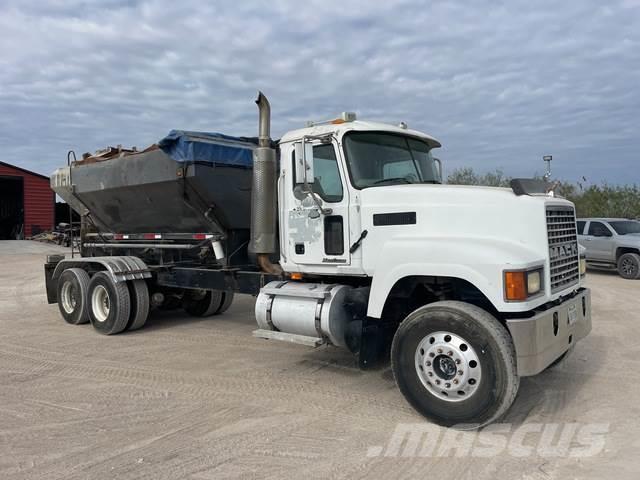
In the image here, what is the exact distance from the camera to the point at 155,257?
893cm

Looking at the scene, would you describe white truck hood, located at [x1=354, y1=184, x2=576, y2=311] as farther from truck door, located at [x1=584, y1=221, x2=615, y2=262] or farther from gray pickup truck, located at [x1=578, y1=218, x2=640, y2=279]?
truck door, located at [x1=584, y1=221, x2=615, y2=262]

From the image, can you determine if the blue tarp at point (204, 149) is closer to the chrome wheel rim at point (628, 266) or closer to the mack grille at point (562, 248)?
the mack grille at point (562, 248)

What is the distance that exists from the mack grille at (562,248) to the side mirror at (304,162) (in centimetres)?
228

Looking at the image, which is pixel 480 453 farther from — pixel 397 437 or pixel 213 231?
pixel 213 231

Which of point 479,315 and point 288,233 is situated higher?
point 288,233

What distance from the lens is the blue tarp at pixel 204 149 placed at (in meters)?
7.04

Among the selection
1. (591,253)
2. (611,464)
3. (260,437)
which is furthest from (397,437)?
(591,253)

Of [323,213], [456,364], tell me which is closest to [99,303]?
[323,213]

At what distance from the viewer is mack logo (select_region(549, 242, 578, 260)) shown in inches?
188

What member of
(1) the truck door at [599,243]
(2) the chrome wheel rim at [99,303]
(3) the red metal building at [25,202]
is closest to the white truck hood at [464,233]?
(2) the chrome wheel rim at [99,303]

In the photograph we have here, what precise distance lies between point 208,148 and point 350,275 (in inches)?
113

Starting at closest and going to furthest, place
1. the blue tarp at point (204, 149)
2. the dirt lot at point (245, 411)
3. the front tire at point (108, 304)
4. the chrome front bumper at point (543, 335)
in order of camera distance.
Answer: the dirt lot at point (245, 411)
the chrome front bumper at point (543, 335)
the blue tarp at point (204, 149)
the front tire at point (108, 304)

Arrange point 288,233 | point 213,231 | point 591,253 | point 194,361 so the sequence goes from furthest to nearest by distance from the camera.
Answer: point 591,253, point 213,231, point 194,361, point 288,233
